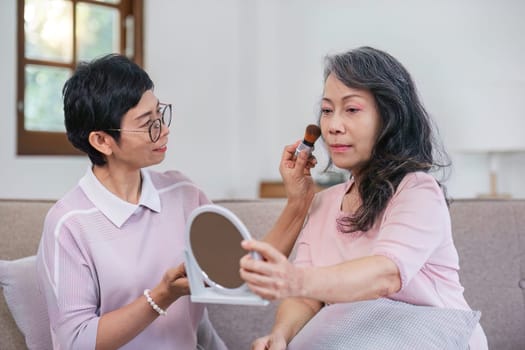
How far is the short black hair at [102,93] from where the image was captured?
5.07 feet

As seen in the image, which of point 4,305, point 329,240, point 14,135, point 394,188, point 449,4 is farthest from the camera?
point 449,4

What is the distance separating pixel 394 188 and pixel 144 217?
0.60m

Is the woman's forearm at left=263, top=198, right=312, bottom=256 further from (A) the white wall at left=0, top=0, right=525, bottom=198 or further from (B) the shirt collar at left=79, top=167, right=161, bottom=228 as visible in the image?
(A) the white wall at left=0, top=0, right=525, bottom=198

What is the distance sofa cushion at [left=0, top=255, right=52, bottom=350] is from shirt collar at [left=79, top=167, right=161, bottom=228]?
296mm

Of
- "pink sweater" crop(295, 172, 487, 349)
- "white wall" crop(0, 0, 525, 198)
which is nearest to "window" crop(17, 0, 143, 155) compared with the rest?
"white wall" crop(0, 0, 525, 198)

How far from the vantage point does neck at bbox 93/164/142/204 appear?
1.61 m

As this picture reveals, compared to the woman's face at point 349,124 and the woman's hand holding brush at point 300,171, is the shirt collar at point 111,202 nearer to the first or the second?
the woman's hand holding brush at point 300,171

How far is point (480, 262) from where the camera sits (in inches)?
73.9

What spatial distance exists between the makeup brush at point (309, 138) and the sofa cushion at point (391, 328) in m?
0.41

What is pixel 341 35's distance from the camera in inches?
193

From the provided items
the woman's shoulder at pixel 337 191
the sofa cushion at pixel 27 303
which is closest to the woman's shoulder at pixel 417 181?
the woman's shoulder at pixel 337 191

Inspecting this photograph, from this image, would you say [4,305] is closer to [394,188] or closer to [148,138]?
[148,138]

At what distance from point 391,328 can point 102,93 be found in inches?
31.3

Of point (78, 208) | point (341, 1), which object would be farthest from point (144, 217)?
point (341, 1)
